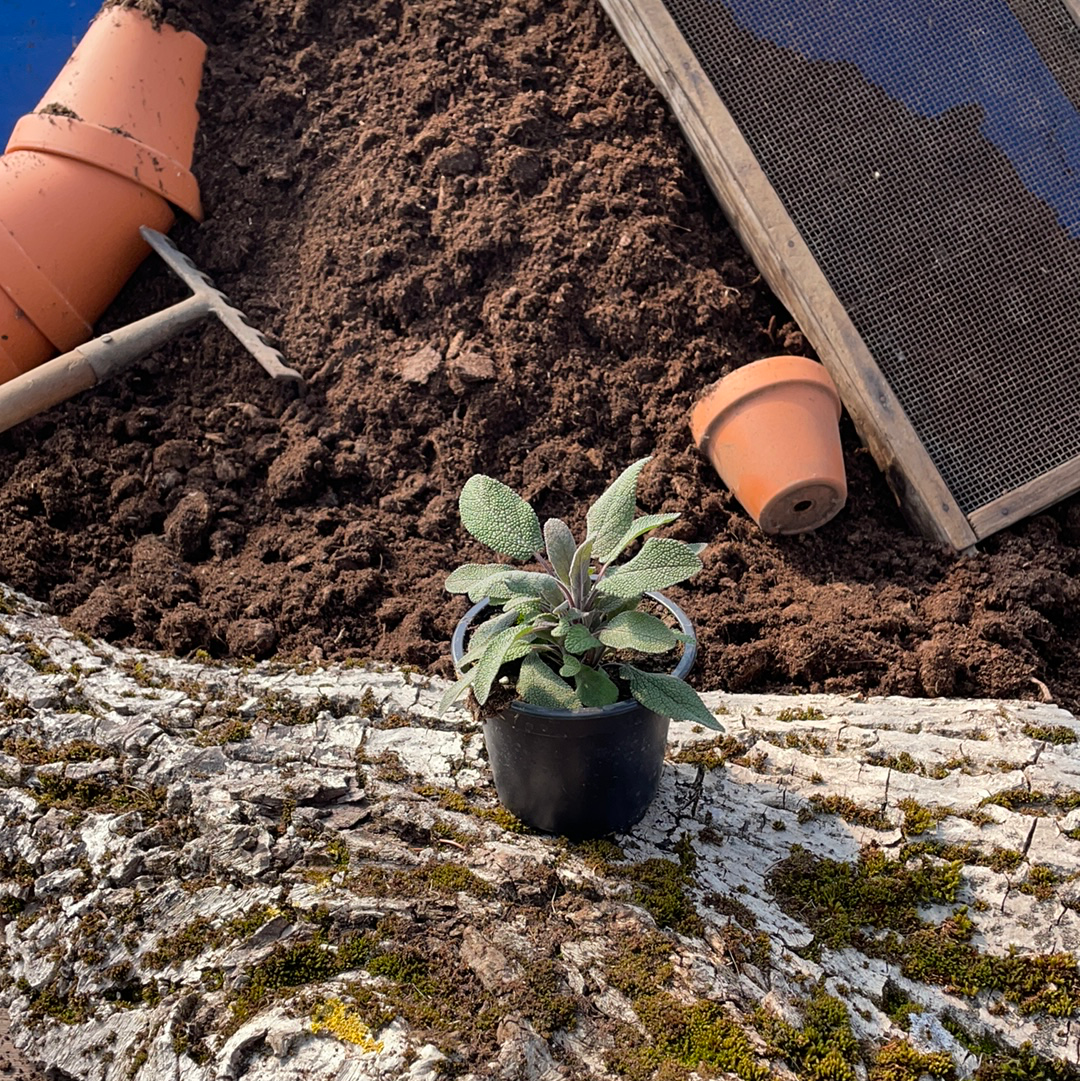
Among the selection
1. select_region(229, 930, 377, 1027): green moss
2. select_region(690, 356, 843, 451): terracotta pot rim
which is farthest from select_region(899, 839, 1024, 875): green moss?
select_region(690, 356, 843, 451): terracotta pot rim

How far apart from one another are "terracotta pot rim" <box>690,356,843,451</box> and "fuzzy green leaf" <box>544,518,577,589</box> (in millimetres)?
1174

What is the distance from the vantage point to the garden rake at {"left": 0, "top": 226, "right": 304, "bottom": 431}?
10.1ft

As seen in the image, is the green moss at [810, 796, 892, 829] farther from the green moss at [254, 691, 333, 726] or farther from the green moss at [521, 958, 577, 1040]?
the green moss at [254, 691, 333, 726]

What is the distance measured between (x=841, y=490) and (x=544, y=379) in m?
0.92

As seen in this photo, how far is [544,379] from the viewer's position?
9.93 feet

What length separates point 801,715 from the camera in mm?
2203

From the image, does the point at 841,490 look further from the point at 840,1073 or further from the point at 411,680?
the point at 840,1073

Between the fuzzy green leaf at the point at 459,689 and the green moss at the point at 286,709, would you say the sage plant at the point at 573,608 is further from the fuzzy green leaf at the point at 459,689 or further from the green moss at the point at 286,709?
the green moss at the point at 286,709

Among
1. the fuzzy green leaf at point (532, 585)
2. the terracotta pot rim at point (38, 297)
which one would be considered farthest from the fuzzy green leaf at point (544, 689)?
the terracotta pot rim at point (38, 297)

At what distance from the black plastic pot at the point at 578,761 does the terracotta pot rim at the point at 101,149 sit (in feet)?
8.05

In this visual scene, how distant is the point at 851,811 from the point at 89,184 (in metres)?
3.07

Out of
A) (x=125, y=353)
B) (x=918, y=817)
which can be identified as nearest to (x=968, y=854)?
(x=918, y=817)

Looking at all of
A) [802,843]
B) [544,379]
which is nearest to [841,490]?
[544,379]

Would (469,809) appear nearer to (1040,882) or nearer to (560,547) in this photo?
(560,547)
